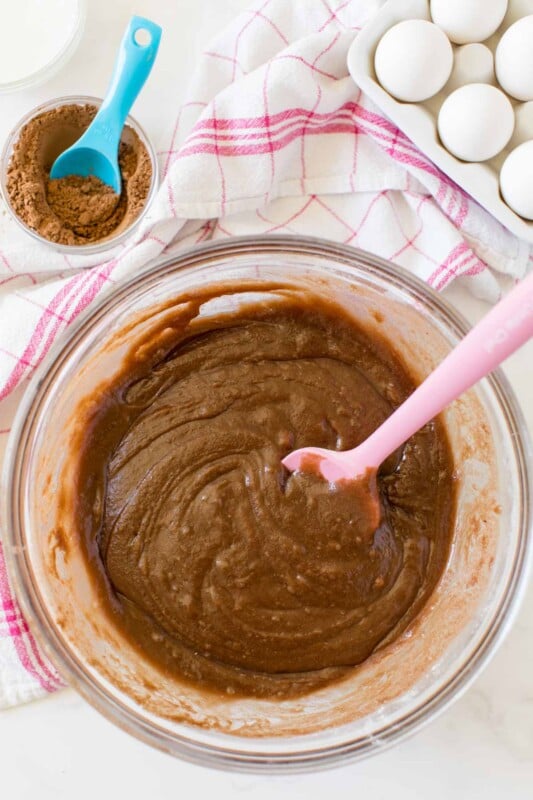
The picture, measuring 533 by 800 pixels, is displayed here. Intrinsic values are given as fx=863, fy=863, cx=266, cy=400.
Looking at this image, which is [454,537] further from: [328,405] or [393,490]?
[328,405]

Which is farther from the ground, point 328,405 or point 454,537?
point 328,405

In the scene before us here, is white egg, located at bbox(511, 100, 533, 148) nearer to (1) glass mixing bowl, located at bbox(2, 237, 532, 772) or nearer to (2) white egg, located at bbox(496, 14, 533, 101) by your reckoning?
(2) white egg, located at bbox(496, 14, 533, 101)

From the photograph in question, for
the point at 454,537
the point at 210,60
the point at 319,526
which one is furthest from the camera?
the point at 210,60

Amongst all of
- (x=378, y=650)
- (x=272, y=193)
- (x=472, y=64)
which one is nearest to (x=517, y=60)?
(x=472, y=64)

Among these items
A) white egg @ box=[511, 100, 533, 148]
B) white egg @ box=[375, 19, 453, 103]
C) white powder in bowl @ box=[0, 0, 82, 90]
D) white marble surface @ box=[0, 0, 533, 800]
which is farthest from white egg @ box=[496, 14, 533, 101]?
white marble surface @ box=[0, 0, 533, 800]

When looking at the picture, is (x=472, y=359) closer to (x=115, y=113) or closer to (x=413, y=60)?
(x=413, y=60)

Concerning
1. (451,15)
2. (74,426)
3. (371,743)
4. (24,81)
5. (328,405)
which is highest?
(24,81)

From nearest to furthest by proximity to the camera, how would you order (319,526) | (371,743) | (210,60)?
(371,743) → (319,526) → (210,60)

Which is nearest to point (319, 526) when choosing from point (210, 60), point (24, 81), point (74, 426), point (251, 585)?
point (251, 585)
